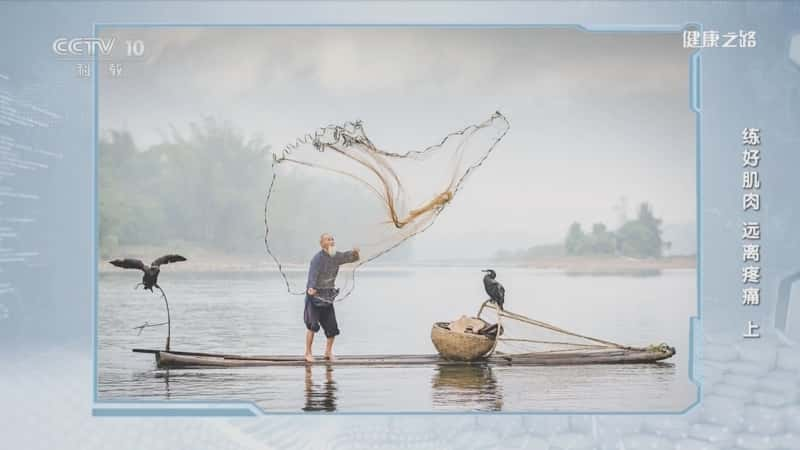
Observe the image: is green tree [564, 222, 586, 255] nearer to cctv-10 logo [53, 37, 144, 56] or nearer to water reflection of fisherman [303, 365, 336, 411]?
water reflection of fisherman [303, 365, 336, 411]

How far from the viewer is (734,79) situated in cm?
316

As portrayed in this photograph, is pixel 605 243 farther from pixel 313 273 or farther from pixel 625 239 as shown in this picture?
pixel 313 273

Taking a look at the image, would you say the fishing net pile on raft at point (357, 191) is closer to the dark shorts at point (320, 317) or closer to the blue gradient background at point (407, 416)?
the dark shorts at point (320, 317)

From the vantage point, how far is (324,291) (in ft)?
10.7

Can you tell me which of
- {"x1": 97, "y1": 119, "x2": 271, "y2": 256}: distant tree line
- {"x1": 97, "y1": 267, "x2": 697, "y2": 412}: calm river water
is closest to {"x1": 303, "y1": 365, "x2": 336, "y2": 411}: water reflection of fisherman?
{"x1": 97, "y1": 267, "x2": 697, "y2": 412}: calm river water

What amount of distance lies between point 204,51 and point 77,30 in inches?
23.7

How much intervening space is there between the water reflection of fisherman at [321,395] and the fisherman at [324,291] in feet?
0.37

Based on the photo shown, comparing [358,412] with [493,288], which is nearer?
[358,412]

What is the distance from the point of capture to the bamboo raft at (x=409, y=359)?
3.23 metres

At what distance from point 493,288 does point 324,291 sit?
0.81 meters

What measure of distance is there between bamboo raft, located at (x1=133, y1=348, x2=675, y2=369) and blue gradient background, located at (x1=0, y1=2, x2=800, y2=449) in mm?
243

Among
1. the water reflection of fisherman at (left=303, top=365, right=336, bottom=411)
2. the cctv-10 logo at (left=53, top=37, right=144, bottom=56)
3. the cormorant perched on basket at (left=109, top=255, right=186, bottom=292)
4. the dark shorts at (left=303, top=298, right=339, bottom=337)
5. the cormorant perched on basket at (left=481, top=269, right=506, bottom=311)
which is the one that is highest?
the cctv-10 logo at (left=53, top=37, right=144, bottom=56)

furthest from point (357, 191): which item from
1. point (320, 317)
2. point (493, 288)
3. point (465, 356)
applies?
point (465, 356)

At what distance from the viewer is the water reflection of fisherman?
3.16 metres
